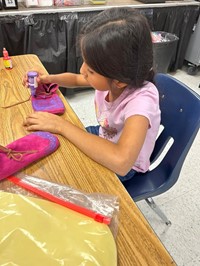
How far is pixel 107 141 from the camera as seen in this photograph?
0.64 metres

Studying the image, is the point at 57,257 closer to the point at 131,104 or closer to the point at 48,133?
the point at 48,133

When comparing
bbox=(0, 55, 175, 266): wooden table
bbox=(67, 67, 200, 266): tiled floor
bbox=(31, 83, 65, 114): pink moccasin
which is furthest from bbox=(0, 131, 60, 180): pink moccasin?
bbox=(67, 67, 200, 266): tiled floor

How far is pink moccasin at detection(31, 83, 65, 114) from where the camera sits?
2.55 ft

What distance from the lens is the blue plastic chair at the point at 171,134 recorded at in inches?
30.8

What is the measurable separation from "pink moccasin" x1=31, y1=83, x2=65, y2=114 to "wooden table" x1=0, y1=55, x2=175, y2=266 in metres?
0.02

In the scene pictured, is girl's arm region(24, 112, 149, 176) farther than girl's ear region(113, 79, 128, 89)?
No

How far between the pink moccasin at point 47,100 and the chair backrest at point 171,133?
394 mm

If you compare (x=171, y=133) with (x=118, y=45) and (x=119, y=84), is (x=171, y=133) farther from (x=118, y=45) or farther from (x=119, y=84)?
(x=118, y=45)

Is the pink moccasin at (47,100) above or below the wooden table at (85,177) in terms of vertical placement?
above

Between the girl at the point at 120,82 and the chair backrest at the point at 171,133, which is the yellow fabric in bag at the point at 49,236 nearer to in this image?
the girl at the point at 120,82

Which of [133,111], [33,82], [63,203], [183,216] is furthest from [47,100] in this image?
[183,216]

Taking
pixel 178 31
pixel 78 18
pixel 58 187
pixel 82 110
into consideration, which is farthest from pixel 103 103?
pixel 178 31

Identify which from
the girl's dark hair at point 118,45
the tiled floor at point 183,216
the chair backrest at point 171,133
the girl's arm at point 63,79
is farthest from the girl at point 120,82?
the tiled floor at point 183,216

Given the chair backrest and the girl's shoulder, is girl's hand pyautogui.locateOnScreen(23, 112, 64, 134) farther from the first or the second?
the chair backrest
